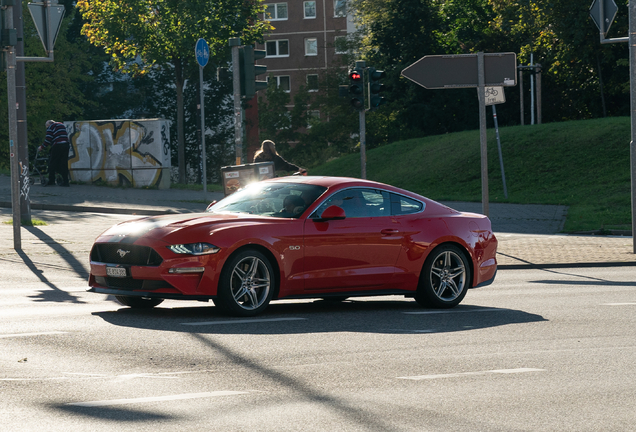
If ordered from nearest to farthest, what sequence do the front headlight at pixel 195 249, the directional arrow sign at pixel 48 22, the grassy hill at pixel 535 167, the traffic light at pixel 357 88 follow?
1. the front headlight at pixel 195 249
2. the directional arrow sign at pixel 48 22
3. the traffic light at pixel 357 88
4. the grassy hill at pixel 535 167

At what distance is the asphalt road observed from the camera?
563cm

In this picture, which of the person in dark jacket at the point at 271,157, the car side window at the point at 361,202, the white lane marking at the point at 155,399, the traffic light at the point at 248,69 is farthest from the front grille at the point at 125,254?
the person in dark jacket at the point at 271,157

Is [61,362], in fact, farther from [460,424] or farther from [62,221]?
[62,221]

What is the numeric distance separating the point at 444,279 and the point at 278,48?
81.9 metres

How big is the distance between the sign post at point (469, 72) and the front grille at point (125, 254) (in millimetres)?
7434

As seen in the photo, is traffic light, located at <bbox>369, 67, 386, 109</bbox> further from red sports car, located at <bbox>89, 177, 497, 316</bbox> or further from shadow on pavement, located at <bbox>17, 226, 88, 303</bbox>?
red sports car, located at <bbox>89, 177, 497, 316</bbox>

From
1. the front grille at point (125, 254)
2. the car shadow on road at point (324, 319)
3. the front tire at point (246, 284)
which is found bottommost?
the car shadow on road at point (324, 319)

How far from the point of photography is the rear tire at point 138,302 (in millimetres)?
10446

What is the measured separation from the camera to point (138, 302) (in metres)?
10.5

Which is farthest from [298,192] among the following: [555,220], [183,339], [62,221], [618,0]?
[618,0]

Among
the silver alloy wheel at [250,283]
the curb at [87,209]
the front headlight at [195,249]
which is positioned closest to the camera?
the front headlight at [195,249]

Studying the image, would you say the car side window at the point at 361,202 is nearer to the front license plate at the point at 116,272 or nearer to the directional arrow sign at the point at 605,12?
the front license plate at the point at 116,272

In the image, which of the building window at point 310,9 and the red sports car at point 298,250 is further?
the building window at point 310,9

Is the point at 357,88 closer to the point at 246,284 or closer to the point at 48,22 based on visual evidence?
the point at 48,22
